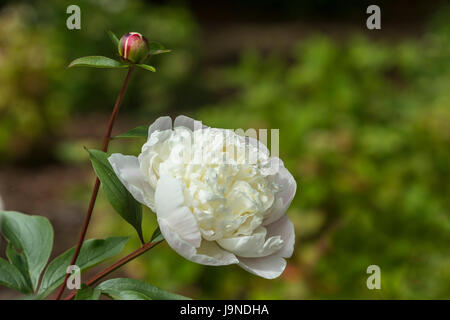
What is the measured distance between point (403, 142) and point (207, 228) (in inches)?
80.1

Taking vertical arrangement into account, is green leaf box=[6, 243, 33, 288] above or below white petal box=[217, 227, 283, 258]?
below

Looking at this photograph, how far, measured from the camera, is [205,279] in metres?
1.65

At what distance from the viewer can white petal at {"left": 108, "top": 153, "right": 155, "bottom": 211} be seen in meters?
0.38

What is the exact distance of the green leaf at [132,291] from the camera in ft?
1.31

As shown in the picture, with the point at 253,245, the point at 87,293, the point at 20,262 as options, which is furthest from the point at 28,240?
the point at 253,245

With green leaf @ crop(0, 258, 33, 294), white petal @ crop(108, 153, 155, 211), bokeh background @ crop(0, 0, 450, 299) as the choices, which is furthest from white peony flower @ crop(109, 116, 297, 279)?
bokeh background @ crop(0, 0, 450, 299)

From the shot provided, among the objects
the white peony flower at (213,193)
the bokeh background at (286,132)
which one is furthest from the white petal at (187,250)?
the bokeh background at (286,132)

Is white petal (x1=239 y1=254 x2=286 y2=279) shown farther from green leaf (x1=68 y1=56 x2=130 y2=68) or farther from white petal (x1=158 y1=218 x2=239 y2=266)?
green leaf (x1=68 y1=56 x2=130 y2=68)

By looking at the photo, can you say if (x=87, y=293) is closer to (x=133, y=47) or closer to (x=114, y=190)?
(x=114, y=190)

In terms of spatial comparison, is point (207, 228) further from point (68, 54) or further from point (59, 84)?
point (68, 54)

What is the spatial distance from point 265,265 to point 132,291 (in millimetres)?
102

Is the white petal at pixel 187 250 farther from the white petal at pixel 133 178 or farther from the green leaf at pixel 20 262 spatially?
the green leaf at pixel 20 262

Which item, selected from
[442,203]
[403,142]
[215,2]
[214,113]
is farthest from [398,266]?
[215,2]

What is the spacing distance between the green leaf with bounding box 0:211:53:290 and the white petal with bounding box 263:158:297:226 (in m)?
0.21
